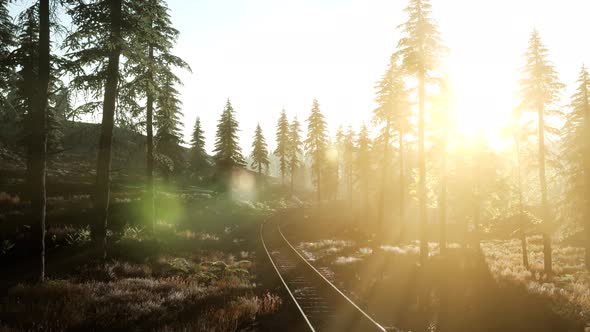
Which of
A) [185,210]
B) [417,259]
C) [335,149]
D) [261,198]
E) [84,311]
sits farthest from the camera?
[335,149]

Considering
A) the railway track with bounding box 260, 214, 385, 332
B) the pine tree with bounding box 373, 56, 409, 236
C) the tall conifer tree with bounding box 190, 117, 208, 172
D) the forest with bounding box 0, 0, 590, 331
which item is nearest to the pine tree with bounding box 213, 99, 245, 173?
the tall conifer tree with bounding box 190, 117, 208, 172

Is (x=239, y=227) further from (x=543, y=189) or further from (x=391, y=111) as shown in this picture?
(x=543, y=189)

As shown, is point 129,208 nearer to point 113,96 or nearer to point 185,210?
point 185,210

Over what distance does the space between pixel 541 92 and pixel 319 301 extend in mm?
20444

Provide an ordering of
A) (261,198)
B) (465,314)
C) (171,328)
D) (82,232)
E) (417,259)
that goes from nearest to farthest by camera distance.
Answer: (171,328) < (465,314) < (82,232) < (417,259) < (261,198)

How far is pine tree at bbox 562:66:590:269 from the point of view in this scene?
82.7 feet

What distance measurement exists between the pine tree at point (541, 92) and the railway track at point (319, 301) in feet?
54.0

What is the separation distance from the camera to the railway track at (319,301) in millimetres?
9250

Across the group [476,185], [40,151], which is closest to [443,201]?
[476,185]

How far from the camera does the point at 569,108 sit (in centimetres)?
2641

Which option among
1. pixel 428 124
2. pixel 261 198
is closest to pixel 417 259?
pixel 428 124

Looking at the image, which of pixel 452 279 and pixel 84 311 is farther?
pixel 452 279

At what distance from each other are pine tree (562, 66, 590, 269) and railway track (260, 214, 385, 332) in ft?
71.1

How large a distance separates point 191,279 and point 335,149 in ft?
223
